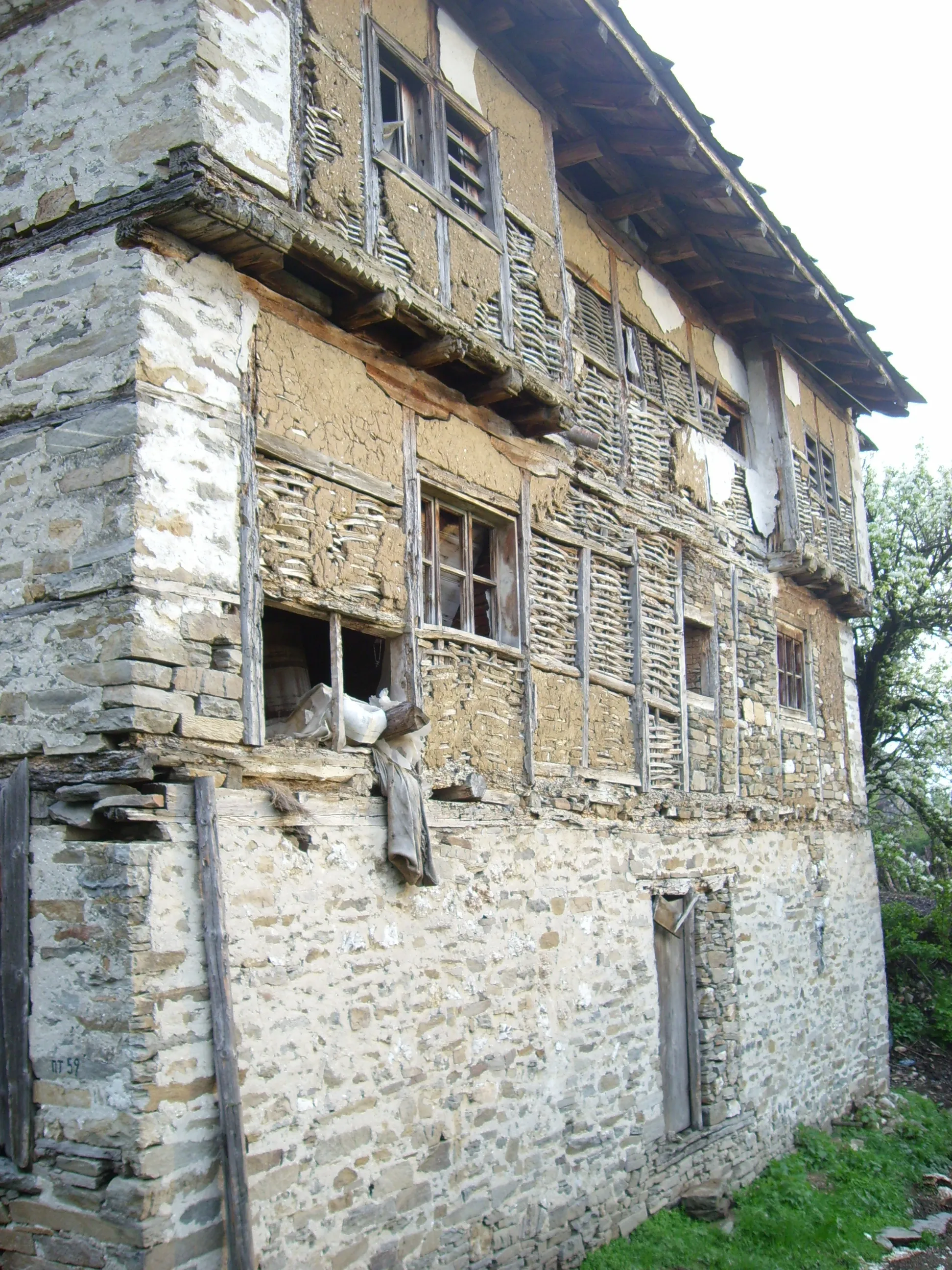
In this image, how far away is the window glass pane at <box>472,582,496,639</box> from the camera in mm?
7445

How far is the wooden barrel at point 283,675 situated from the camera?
6.50 meters

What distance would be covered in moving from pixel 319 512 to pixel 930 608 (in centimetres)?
1455

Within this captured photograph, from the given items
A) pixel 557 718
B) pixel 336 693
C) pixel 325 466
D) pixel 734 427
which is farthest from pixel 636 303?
pixel 336 693

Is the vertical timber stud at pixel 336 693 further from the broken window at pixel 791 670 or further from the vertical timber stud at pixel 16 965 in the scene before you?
the broken window at pixel 791 670

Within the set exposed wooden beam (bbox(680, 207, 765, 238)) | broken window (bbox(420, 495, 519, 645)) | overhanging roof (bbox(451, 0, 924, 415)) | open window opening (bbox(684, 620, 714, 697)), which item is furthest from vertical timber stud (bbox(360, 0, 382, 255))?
open window opening (bbox(684, 620, 714, 697))

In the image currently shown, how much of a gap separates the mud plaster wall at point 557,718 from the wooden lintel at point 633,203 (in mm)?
4424

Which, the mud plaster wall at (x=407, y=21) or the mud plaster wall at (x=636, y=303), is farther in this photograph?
the mud plaster wall at (x=636, y=303)

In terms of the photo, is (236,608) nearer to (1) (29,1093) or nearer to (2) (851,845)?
(1) (29,1093)

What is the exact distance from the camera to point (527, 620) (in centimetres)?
744

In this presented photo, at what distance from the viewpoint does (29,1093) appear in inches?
180

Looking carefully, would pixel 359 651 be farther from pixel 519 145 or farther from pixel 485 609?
pixel 519 145

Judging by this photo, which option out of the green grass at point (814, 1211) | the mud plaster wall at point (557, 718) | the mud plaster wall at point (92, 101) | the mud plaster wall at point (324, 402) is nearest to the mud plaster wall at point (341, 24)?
the mud plaster wall at point (92, 101)

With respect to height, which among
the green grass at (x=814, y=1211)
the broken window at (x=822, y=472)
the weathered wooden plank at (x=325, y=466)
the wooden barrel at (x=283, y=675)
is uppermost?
the broken window at (x=822, y=472)

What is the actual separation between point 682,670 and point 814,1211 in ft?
14.4
